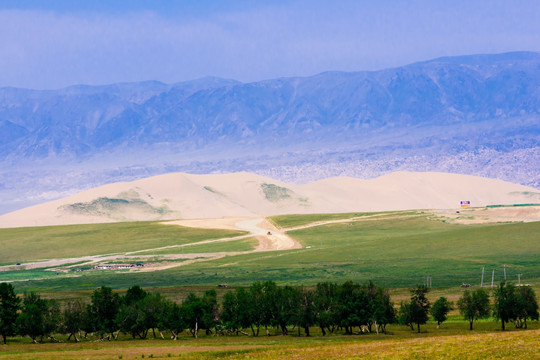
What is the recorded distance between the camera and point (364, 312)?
245 feet

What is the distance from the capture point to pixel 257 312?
7669cm

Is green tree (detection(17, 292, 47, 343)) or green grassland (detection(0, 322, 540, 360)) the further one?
green tree (detection(17, 292, 47, 343))

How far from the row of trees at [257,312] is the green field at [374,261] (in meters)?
33.8

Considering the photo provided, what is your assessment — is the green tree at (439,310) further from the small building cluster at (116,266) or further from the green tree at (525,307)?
the small building cluster at (116,266)

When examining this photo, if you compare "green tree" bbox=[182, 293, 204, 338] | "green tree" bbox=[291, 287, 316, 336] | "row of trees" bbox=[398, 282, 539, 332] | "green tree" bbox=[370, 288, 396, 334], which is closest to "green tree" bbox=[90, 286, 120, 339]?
"green tree" bbox=[182, 293, 204, 338]

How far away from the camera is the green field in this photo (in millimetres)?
120625

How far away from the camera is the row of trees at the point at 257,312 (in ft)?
243

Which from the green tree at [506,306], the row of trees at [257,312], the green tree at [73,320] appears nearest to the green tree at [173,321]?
the row of trees at [257,312]

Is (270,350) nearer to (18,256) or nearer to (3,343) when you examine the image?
(3,343)

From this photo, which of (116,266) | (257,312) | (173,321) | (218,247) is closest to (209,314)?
(173,321)

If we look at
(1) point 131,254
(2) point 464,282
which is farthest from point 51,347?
(1) point 131,254

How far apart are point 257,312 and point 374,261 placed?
216 feet

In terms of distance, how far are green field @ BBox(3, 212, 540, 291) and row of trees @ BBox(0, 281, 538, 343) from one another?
33756 millimetres

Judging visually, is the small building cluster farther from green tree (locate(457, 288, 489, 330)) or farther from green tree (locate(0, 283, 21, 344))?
green tree (locate(457, 288, 489, 330))
